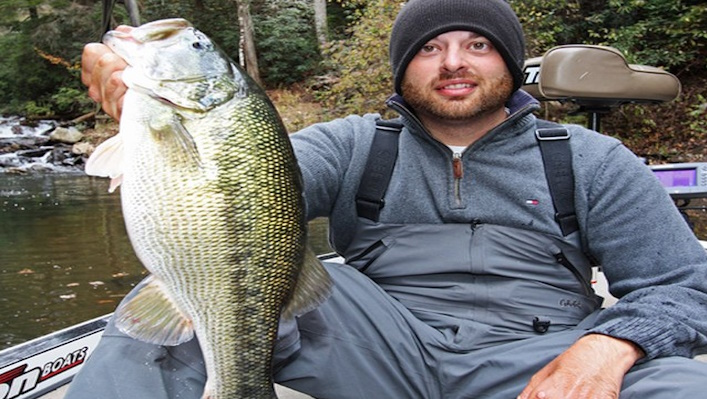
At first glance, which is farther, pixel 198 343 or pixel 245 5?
pixel 245 5

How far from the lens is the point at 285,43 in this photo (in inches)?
825

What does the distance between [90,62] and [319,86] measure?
1768 centimetres

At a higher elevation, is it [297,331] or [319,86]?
[297,331]

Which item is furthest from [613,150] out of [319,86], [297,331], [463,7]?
[319,86]

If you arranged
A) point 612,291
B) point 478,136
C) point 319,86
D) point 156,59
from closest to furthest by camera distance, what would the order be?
point 156,59, point 612,291, point 478,136, point 319,86

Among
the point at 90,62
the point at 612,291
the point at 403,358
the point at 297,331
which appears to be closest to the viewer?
the point at 90,62

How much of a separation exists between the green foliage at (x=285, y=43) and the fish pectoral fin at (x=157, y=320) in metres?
19.5

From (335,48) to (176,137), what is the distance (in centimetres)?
1194

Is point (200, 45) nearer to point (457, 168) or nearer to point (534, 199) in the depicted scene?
point (457, 168)

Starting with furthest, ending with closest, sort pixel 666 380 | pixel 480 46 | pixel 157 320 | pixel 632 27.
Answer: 1. pixel 632 27
2. pixel 480 46
3. pixel 666 380
4. pixel 157 320

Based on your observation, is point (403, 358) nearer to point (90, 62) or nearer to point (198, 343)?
point (198, 343)

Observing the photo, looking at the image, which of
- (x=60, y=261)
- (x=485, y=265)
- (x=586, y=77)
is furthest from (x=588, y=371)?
(x=60, y=261)

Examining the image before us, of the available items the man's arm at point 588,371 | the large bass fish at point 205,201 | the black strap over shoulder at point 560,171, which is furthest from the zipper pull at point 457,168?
the large bass fish at point 205,201

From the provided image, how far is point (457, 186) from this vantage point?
2484mm
